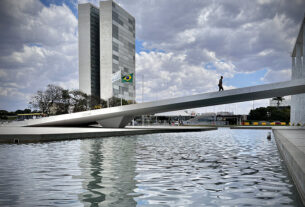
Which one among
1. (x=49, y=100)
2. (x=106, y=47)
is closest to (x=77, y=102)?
(x=49, y=100)

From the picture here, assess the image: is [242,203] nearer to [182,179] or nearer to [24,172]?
[182,179]

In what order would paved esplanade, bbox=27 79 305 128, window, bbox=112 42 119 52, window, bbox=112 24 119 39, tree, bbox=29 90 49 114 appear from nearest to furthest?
paved esplanade, bbox=27 79 305 128
tree, bbox=29 90 49 114
window, bbox=112 42 119 52
window, bbox=112 24 119 39

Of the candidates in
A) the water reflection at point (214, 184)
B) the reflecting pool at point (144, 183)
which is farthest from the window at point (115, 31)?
the water reflection at point (214, 184)

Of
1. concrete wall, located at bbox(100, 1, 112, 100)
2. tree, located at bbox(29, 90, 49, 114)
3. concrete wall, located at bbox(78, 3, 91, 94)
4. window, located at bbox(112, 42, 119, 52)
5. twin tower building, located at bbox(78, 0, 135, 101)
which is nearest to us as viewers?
tree, located at bbox(29, 90, 49, 114)

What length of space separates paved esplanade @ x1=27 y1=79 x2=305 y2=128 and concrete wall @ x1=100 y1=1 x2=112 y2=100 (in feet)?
271

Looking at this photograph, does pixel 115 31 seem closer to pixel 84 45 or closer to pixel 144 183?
pixel 84 45

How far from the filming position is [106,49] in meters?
113

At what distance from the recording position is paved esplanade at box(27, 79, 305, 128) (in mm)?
22562

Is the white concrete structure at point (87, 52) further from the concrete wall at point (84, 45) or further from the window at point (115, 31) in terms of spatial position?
the window at point (115, 31)

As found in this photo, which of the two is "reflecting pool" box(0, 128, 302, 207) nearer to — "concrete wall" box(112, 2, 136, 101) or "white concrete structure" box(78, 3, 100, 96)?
"concrete wall" box(112, 2, 136, 101)

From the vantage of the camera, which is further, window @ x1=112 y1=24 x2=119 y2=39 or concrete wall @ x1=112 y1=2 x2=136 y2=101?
window @ x1=112 y1=24 x2=119 y2=39

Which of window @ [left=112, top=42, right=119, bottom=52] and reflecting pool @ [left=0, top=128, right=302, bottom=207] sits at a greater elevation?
window @ [left=112, top=42, right=119, bottom=52]

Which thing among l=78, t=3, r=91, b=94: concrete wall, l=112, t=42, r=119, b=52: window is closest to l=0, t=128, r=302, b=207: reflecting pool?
l=112, t=42, r=119, b=52: window

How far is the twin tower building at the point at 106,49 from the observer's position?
370 ft
